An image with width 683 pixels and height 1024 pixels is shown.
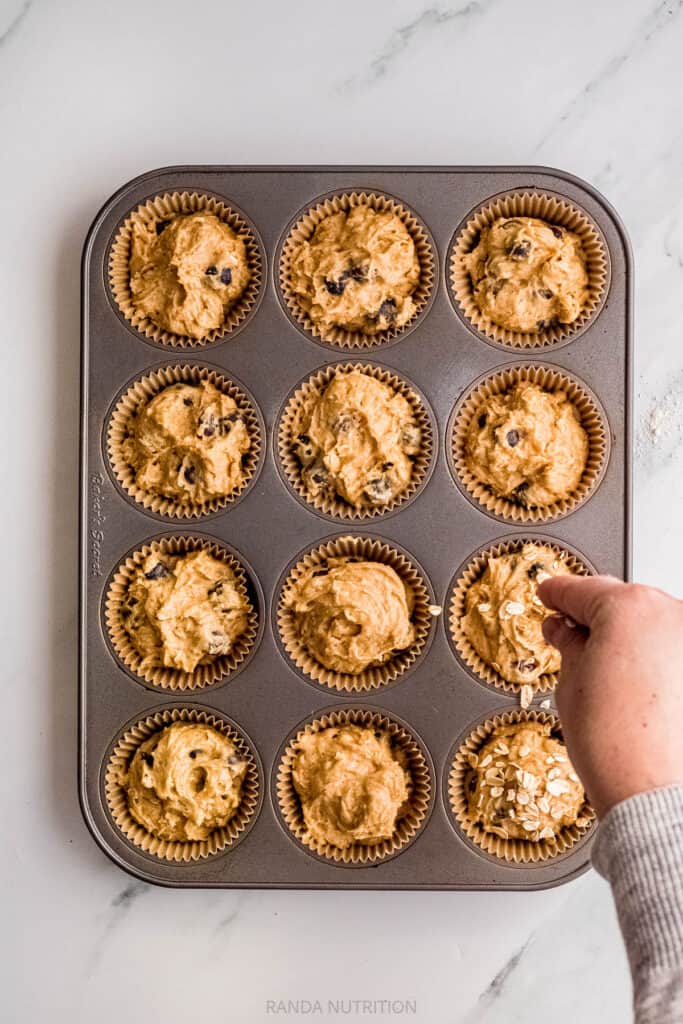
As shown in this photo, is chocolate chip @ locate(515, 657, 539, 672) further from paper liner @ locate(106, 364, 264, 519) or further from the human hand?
paper liner @ locate(106, 364, 264, 519)

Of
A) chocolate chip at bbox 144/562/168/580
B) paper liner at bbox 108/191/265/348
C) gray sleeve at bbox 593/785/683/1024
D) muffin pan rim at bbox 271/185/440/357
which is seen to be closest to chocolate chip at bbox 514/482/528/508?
muffin pan rim at bbox 271/185/440/357

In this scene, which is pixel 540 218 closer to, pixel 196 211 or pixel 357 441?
pixel 357 441

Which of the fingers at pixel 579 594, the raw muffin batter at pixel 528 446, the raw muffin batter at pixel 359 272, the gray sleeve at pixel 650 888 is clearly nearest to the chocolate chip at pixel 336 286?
the raw muffin batter at pixel 359 272

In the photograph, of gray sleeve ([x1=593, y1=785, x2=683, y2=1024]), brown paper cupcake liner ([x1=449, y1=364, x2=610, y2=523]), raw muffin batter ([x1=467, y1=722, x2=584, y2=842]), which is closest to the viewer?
gray sleeve ([x1=593, y1=785, x2=683, y2=1024])

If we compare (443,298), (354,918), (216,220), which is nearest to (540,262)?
(443,298)

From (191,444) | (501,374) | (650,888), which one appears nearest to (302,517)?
(191,444)

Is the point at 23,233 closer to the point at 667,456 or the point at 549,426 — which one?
the point at 549,426

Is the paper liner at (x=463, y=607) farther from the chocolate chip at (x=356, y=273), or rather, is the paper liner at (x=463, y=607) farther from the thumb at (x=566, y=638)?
the chocolate chip at (x=356, y=273)
